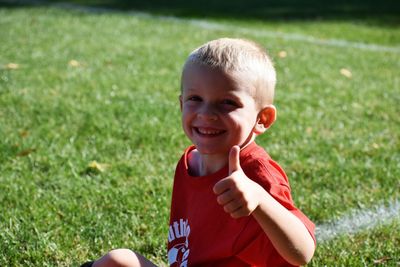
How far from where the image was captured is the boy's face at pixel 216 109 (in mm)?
1950

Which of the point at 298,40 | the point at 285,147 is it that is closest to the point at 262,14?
the point at 298,40

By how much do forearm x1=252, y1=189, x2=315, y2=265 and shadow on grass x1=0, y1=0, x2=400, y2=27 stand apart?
9.49m

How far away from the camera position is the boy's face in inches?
76.8

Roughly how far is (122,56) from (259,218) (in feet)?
17.8

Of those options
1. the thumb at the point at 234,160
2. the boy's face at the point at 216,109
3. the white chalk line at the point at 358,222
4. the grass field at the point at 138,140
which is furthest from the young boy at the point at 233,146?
the white chalk line at the point at 358,222

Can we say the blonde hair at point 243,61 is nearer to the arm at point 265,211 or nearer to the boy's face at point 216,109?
the boy's face at point 216,109

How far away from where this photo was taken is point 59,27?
911 cm

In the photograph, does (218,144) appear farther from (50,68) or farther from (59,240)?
(50,68)

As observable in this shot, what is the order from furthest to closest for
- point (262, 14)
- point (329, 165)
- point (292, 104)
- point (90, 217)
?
1. point (262, 14)
2. point (292, 104)
3. point (329, 165)
4. point (90, 217)

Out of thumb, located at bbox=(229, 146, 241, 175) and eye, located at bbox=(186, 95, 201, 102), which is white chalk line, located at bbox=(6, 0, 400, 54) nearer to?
eye, located at bbox=(186, 95, 201, 102)

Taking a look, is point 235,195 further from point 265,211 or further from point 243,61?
point 243,61

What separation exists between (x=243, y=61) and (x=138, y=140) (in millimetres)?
2273

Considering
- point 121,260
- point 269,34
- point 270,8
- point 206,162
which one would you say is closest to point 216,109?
point 206,162

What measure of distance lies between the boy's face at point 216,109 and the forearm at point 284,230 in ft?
0.93
